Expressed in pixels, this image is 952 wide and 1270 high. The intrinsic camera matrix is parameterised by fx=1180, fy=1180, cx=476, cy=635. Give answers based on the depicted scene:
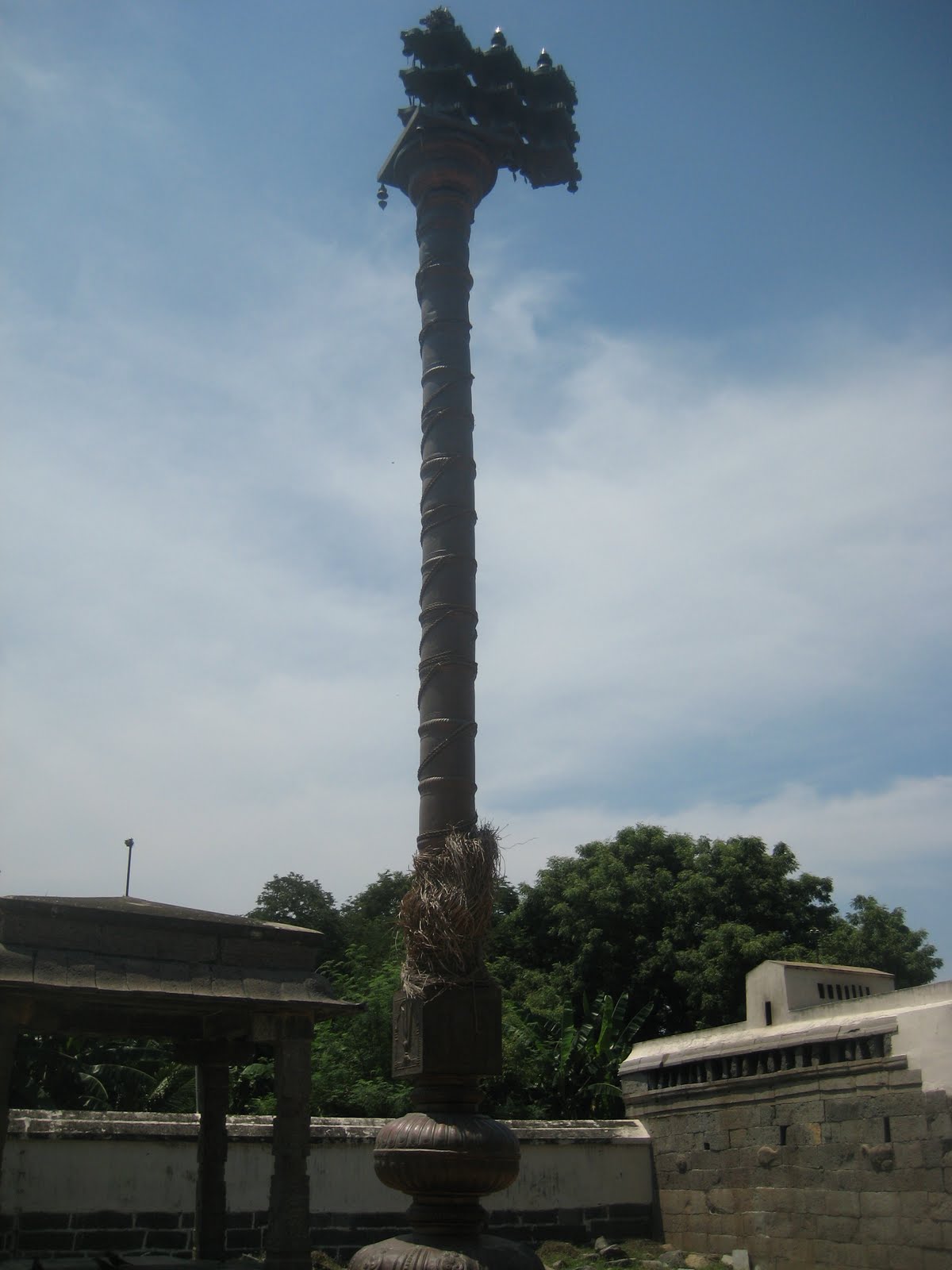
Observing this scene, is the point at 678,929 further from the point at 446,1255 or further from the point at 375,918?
the point at 446,1255

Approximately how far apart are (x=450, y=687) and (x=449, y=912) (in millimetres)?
1760

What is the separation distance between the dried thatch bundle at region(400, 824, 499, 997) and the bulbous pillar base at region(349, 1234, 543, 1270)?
5.09 feet

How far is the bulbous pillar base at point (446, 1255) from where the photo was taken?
24.1ft

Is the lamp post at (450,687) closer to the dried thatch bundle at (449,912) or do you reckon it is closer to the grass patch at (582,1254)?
the dried thatch bundle at (449,912)

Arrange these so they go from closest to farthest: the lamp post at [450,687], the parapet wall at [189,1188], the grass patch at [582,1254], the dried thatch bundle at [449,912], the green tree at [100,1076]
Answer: the lamp post at [450,687] → the dried thatch bundle at [449,912] → the parapet wall at [189,1188] → the grass patch at [582,1254] → the green tree at [100,1076]

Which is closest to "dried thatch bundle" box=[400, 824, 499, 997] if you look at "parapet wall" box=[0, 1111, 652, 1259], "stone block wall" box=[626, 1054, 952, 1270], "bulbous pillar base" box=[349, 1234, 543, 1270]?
"bulbous pillar base" box=[349, 1234, 543, 1270]

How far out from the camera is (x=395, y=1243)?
25.3 ft

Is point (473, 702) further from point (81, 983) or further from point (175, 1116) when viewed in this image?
point (175, 1116)

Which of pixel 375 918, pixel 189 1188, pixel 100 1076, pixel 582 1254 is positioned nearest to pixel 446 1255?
pixel 189 1188

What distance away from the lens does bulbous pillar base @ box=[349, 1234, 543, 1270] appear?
7344 mm

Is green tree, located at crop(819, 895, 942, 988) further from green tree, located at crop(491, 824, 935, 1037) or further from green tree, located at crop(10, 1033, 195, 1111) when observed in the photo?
green tree, located at crop(10, 1033, 195, 1111)

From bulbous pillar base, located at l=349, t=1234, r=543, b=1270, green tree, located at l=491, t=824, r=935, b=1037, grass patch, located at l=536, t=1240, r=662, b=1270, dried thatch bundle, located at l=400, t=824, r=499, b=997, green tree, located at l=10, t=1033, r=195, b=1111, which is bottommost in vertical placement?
grass patch, located at l=536, t=1240, r=662, b=1270

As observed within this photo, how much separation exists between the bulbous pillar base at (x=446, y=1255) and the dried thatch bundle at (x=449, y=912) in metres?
1.55

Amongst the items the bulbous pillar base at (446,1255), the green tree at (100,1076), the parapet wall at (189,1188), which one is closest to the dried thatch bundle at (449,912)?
the bulbous pillar base at (446,1255)
